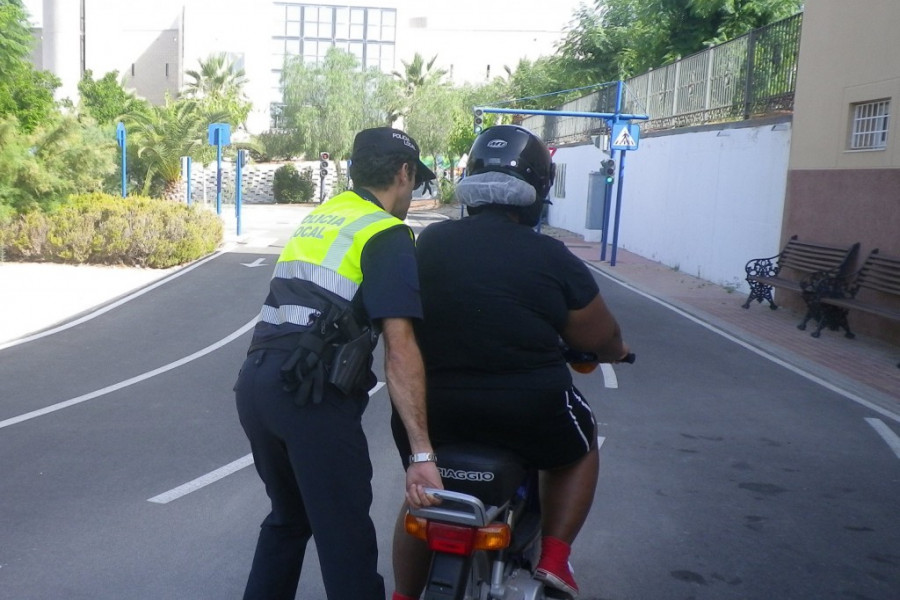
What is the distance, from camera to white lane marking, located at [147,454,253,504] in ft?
19.2

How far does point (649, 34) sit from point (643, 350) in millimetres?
27396

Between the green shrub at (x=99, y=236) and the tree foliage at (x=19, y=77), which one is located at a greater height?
the tree foliage at (x=19, y=77)

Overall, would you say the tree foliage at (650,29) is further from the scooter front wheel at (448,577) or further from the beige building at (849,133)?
the scooter front wheel at (448,577)

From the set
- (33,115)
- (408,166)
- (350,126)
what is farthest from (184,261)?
(350,126)

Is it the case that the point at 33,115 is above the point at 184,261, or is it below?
above

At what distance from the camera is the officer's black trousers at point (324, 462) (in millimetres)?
3143

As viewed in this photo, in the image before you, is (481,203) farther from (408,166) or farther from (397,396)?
(397,396)

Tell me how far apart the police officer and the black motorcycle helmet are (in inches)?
16.0

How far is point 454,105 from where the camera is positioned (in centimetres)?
6297

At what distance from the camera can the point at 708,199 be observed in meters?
21.4

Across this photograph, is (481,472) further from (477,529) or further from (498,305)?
(498,305)

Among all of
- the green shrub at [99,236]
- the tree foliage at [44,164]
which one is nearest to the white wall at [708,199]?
the green shrub at [99,236]

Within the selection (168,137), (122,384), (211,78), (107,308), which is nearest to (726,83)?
(107,308)

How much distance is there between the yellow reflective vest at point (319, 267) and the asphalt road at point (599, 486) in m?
1.83
